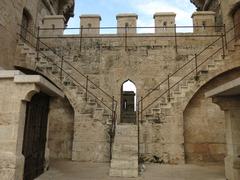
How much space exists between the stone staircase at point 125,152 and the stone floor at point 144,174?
0.35m

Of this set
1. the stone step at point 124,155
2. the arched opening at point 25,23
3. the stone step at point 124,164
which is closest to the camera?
the stone step at point 124,164

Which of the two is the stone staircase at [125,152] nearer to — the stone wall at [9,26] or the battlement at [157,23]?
the battlement at [157,23]

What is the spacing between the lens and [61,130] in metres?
11.0

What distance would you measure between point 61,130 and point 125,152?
4.06m

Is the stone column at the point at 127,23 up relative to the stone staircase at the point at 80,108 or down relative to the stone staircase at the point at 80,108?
up

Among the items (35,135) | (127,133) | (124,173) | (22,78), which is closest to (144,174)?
(124,173)

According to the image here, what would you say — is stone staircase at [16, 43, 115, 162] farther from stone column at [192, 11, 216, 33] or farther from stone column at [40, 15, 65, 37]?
stone column at [192, 11, 216, 33]

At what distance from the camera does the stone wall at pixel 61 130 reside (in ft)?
35.1

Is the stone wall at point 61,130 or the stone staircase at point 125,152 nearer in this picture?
the stone staircase at point 125,152

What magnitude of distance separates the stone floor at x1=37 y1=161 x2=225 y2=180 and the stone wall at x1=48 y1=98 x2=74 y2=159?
6.06 feet

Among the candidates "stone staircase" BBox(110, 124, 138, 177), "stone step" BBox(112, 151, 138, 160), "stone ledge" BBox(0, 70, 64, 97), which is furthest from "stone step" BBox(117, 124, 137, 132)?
"stone ledge" BBox(0, 70, 64, 97)

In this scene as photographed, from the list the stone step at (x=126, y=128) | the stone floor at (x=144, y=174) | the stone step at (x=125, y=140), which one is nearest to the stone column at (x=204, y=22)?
the stone step at (x=126, y=128)

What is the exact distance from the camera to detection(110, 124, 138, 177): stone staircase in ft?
23.9

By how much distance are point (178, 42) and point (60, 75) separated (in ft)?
19.2
